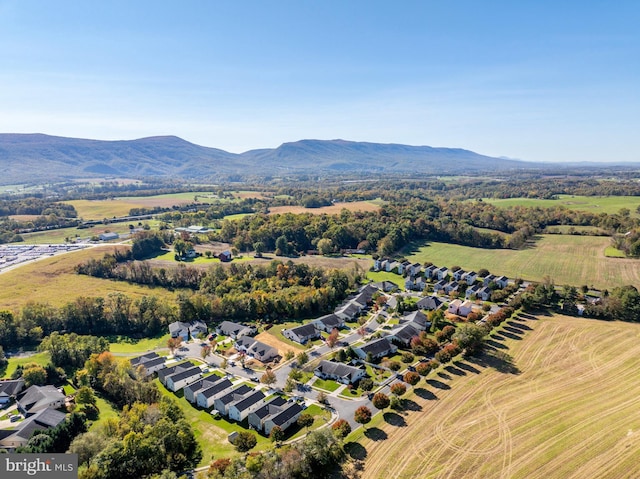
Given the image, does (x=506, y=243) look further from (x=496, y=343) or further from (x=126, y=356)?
(x=126, y=356)

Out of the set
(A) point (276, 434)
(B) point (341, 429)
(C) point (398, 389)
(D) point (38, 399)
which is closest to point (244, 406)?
(A) point (276, 434)

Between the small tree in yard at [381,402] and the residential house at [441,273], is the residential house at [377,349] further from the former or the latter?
the residential house at [441,273]

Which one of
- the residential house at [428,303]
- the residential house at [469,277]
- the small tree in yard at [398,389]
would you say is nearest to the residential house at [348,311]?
the residential house at [428,303]

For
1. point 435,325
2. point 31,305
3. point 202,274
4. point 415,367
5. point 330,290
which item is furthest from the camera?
point 202,274

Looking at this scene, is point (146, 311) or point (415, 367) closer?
point (415, 367)

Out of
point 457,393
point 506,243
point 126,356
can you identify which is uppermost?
point 506,243

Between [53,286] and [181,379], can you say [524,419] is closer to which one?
[181,379]

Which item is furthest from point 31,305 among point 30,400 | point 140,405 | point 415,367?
point 415,367

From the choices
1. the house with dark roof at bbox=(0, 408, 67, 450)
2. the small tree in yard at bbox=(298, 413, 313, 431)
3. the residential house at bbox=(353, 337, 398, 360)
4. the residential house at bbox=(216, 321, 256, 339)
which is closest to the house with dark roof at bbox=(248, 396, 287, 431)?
the small tree in yard at bbox=(298, 413, 313, 431)
